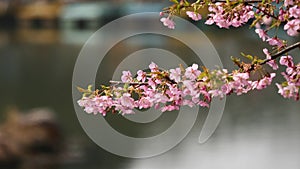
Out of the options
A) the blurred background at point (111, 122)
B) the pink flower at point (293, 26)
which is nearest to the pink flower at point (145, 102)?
the pink flower at point (293, 26)

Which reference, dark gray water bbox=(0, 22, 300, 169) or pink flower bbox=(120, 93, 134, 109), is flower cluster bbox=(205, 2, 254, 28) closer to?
pink flower bbox=(120, 93, 134, 109)

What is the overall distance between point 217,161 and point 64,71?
2.21m

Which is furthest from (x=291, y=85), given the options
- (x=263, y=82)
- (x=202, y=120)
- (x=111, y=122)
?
(x=111, y=122)

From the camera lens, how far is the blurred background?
3029 mm

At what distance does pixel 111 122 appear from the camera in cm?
362

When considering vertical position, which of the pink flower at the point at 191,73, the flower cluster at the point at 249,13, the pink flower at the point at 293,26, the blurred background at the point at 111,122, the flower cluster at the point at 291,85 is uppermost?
the blurred background at the point at 111,122

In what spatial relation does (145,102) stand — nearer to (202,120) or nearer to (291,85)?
(291,85)

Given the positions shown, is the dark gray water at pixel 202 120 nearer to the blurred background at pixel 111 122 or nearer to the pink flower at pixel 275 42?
the blurred background at pixel 111 122

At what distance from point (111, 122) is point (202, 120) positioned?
1.83 ft

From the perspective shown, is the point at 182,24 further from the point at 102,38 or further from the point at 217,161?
the point at 217,161

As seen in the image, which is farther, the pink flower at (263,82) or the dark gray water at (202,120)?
the dark gray water at (202,120)

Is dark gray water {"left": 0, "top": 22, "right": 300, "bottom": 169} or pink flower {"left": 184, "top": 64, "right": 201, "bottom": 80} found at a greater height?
dark gray water {"left": 0, "top": 22, "right": 300, "bottom": 169}

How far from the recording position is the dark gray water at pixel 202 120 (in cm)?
299

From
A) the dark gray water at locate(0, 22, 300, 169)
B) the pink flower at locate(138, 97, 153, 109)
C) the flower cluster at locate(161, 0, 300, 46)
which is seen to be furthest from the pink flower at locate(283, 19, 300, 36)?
the dark gray water at locate(0, 22, 300, 169)
